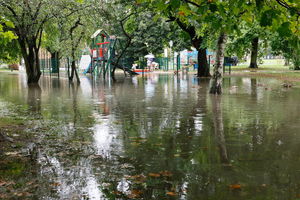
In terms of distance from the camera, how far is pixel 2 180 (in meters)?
5.12

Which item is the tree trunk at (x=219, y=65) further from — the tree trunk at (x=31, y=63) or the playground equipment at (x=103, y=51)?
the playground equipment at (x=103, y=51)

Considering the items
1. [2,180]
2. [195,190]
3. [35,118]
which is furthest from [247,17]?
[35,118]

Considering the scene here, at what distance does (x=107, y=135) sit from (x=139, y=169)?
2.59 m

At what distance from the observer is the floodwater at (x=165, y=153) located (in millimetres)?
4715

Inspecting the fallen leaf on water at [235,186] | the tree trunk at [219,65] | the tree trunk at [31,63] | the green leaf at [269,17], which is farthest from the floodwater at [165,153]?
the tree trunk at [31,63]

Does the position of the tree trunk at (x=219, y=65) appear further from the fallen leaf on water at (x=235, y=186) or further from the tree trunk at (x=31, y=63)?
the tree trunk at (x=31, y=63)

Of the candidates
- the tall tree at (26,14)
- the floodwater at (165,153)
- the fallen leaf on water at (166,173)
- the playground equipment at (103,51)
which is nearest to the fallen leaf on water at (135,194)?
the floodwater at (165,153)

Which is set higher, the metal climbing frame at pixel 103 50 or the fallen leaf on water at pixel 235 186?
the metal climbing frame at pixel 103 50

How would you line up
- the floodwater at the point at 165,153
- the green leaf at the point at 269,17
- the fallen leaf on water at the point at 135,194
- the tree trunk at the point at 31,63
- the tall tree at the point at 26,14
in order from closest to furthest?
the fallen leaf on water at the point at 135,194, the floodwater at the point at 165,153, the green leaf at the point at 269,17, the tall tree at the point at 26,14, the tree trunk at the point at 31,63

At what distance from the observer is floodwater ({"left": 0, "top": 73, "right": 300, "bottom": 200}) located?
4715 millimetres

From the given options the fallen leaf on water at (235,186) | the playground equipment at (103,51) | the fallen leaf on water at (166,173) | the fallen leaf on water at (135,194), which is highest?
the playground equipment at (103,51)

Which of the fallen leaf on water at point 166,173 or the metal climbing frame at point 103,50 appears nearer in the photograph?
the fallen leaf on water at point 166,173

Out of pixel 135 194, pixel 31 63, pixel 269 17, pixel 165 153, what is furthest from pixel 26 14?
pixel 135 194

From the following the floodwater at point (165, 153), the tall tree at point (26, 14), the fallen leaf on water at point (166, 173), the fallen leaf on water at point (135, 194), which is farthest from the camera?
the tall tree at point (26, 14)
